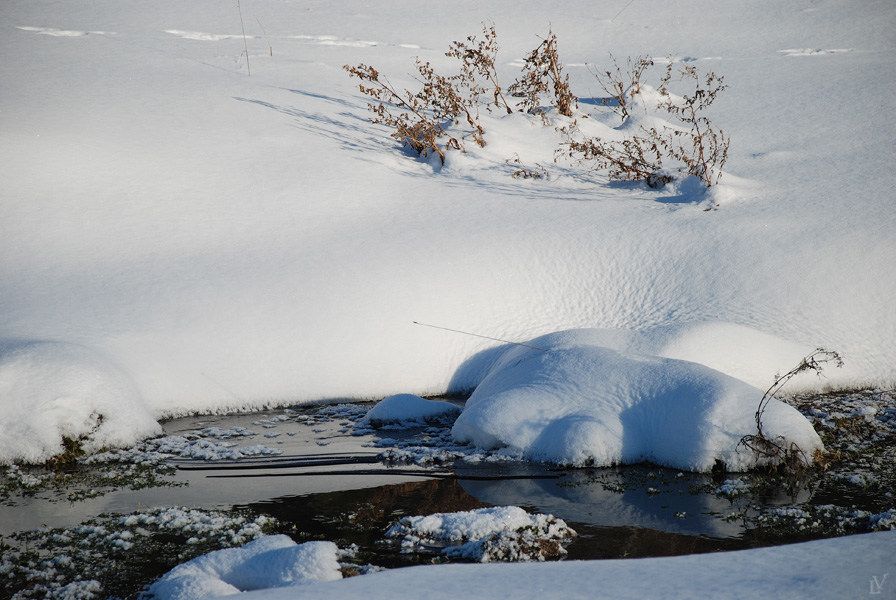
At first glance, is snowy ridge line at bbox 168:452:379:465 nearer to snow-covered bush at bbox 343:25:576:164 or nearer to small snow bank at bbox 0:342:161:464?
small snow bank at bbox 0:342:161:464

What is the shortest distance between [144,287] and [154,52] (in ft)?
19.3

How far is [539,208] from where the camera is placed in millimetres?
7449

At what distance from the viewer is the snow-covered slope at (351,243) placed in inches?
222

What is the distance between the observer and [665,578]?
2477 millimetres

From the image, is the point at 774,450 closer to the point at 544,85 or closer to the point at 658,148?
the point at 658,148

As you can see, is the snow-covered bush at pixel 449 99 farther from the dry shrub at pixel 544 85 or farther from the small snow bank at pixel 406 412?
the small snow bank at pixel 406 412

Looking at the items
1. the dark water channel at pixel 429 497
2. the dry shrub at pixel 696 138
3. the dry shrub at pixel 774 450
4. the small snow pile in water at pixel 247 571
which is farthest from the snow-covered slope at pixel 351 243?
the small snow pile in water at pixel 247 571

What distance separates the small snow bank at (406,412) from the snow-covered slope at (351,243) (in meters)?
0.50

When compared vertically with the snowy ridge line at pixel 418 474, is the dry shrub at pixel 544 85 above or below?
above

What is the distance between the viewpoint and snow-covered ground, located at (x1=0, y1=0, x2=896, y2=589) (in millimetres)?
5598

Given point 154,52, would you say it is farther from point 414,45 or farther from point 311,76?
point 414,45

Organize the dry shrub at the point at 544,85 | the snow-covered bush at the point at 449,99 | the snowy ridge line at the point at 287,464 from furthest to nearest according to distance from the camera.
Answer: the dry shrub at the point at 544,85
the snow-covered bush at the point at 449,99
the snowy ridge line at the point at 287,464

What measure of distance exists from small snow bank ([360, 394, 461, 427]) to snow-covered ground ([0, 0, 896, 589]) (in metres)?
0.51

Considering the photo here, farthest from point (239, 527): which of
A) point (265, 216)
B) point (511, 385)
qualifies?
point (265, 216)
